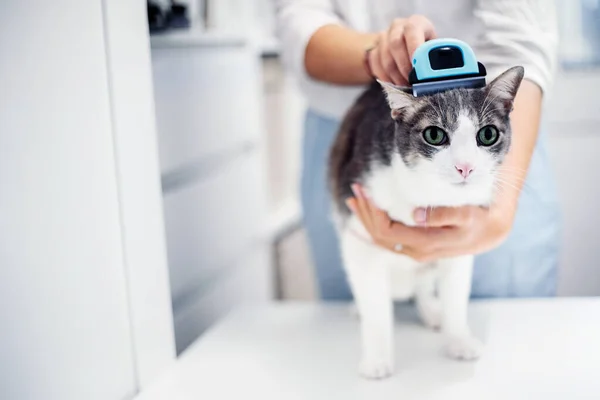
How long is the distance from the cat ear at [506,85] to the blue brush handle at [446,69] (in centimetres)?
3

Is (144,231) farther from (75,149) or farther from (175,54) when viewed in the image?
(175,54)

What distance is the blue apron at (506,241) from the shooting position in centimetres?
87

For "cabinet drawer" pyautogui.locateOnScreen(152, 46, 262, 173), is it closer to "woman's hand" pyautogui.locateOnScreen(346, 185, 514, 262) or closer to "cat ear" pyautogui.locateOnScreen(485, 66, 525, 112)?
"woman's hand" pyautogui.locateOnScreen(346, 185, 514, 262)

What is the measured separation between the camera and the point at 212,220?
4.12 ft

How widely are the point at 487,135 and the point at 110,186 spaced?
417mm

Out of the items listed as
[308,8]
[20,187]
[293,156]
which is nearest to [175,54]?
[308,8]

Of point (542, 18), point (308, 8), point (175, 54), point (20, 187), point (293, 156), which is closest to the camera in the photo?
point (20, 187)

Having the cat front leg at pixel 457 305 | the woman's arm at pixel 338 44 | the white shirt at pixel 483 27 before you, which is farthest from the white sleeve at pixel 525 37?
the cat front leg at pixel 457 305

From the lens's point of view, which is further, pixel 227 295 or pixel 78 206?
pixel 227 295

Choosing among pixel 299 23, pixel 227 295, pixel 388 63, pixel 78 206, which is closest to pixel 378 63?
pixel 388 63

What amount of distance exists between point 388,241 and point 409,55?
0.22 m

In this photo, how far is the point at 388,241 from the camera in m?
0.74

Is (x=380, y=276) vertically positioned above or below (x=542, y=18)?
below

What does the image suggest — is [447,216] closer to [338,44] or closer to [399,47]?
[399,47]
